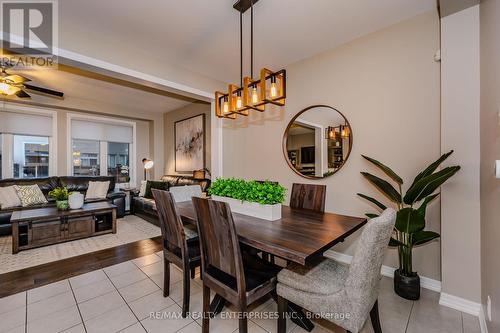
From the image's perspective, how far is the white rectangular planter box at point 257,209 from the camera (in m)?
1.88

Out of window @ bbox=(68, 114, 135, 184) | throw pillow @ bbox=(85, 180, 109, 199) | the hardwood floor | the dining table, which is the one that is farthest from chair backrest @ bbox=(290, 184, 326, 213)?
window @ bbox=(68, 114, 135, 184)

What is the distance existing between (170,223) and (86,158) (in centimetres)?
516

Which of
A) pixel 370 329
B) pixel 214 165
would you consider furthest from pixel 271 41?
pixel 370 329

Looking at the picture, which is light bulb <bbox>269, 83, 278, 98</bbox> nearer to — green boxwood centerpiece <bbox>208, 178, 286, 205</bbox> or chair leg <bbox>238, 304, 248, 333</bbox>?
green boxwood centerpiece <bbox>208, 178, 286, 205</bbox>

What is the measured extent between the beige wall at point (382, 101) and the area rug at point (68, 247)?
2824mm

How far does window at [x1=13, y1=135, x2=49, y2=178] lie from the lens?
4.78 metres

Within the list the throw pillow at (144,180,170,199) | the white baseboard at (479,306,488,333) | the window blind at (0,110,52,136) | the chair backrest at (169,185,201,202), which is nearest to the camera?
the white baseboard at (479,306,488,333)

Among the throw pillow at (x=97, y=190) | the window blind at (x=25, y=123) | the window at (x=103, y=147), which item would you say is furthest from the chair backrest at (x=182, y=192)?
the window blind at (x=25, y=123)

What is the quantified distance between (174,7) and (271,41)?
3.90 feet

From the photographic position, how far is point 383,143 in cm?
252

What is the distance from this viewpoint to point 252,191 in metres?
2.03

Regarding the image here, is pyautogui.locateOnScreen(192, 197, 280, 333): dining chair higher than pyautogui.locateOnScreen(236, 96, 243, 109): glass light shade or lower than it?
lower

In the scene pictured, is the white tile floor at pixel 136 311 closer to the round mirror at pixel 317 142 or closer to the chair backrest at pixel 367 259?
the chair backrest at pixel 367 259

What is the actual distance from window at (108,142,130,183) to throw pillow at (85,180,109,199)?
921mm
